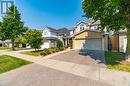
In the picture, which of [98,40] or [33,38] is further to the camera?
[98,40]

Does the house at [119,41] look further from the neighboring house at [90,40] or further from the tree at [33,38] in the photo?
the tree at [33,38]

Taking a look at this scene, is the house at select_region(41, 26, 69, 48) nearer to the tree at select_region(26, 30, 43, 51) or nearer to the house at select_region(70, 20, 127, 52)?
the house at select_region(70, 20, 127, 52)

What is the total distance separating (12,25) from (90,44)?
63.0 ft

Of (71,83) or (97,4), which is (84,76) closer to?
(71,83)

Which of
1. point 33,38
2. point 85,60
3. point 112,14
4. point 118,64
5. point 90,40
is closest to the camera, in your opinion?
point 118,64

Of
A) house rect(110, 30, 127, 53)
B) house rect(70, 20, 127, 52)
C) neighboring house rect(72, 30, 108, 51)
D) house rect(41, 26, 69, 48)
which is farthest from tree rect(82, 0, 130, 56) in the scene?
house rect(41, 26, 69, 48)

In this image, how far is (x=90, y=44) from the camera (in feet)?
91.0

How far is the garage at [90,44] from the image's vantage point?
26.7 meters

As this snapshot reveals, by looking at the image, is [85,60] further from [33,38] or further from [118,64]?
[33,38]

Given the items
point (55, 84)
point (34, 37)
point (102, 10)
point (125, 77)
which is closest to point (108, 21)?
point (102, 10)

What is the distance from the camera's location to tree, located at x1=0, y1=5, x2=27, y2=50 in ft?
109

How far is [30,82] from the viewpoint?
345 inches

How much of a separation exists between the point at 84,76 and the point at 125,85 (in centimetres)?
283

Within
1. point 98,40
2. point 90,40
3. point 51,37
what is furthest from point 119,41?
point 51,37
